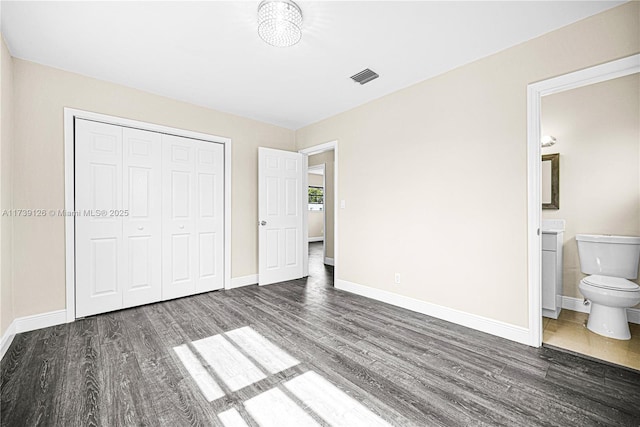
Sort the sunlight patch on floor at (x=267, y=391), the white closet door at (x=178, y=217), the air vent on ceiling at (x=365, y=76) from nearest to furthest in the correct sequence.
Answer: the sunlight patch on floor at (x=267, y=391) → the air vent on ceiling at (x=365, y=76) → the white closet door at (x=178, y=217)

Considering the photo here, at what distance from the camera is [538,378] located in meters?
1.83

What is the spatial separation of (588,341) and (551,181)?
179 cm

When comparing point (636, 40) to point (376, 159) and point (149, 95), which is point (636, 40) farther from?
point (149, 95)

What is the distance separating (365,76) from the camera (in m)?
2.91

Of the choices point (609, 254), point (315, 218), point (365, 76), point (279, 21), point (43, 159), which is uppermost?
point (365, 76)

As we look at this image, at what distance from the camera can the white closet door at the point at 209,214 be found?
12.2ft

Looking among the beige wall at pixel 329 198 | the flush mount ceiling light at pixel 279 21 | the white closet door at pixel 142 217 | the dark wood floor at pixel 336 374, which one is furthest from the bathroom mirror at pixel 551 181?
the white closet door at pixel 142 217

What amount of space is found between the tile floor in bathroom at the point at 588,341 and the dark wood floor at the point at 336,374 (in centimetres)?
17

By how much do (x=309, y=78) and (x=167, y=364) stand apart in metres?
2.91

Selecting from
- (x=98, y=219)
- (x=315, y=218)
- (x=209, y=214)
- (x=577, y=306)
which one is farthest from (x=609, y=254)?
(x=315, y=218)

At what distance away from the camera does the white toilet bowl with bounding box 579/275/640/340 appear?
2313 mm

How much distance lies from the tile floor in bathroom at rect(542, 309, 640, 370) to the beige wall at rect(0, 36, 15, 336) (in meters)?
4.53

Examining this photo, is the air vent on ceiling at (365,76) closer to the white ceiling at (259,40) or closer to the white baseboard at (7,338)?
the white ceiling at (259,40)

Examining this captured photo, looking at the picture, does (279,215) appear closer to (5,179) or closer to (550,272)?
(5,179)
